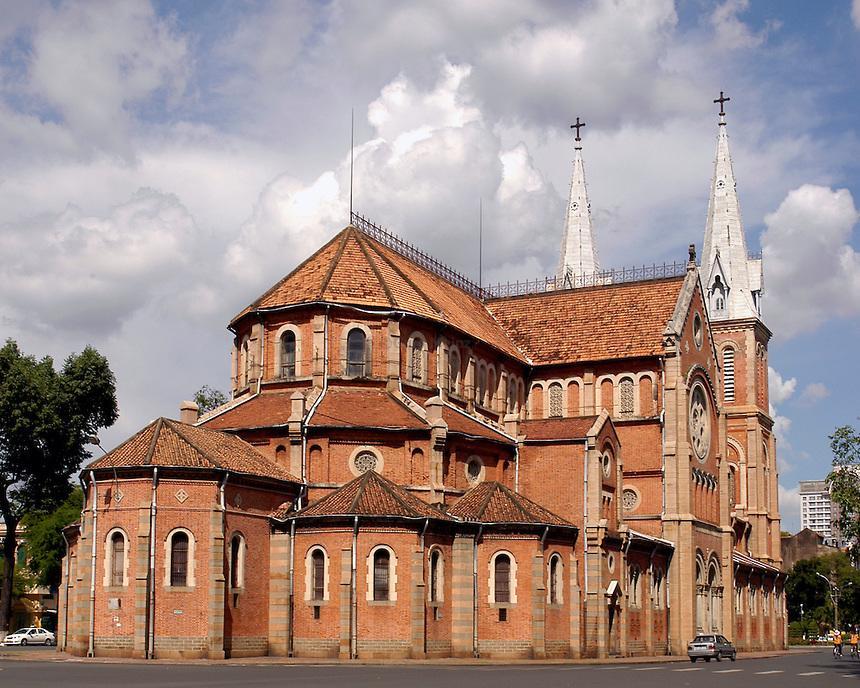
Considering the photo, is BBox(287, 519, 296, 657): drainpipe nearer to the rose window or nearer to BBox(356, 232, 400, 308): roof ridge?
the rose window

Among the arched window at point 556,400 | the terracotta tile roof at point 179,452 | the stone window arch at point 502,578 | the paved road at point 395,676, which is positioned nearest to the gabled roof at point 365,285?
the arched window at point 556,400

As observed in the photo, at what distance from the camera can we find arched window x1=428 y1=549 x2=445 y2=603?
5338 centimetres

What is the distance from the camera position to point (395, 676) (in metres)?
38.4

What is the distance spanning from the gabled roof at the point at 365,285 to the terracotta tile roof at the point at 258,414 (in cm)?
492

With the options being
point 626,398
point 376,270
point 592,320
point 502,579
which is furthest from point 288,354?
point 592,320

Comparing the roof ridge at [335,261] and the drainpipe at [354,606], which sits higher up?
the roof ridge at [335,261]

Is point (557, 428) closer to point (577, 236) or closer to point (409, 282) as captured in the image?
point (409, 282)

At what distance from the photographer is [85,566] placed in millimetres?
50188

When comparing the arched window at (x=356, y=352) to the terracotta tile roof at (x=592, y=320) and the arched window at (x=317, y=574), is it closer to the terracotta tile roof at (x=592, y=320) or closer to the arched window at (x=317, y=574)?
the arched window at (x=317, y=574)

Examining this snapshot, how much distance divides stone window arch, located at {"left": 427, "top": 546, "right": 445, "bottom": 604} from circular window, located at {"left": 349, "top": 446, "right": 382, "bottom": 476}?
6.01 m

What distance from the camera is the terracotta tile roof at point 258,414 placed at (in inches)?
2313

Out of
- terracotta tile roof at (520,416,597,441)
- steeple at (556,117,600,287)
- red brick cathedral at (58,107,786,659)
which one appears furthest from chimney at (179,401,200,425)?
steeple at (556,117,600,287)

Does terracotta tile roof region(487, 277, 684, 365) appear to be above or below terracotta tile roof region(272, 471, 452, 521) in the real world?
above

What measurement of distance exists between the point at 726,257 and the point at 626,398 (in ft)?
102
